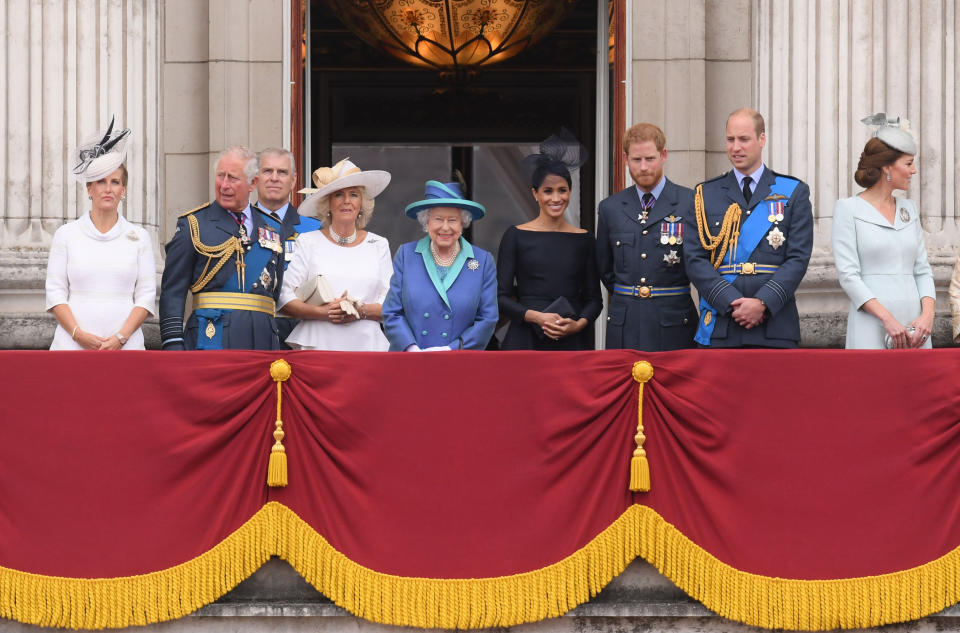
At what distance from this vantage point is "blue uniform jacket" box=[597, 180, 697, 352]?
7230 mm

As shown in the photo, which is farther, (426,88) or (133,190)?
(426,88)

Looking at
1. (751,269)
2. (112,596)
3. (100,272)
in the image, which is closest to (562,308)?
(751,269)

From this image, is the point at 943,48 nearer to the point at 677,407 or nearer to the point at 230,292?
the point at 677,407

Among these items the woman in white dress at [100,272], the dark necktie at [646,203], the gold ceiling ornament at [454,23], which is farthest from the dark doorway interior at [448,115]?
the woman in white dress at [100,272]

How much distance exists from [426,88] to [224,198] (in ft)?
28.3

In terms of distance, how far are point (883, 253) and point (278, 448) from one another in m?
3.08

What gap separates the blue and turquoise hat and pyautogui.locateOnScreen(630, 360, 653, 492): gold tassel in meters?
1.27

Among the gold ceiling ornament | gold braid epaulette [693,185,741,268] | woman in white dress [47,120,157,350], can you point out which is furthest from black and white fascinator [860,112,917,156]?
the gold ceiling ornament

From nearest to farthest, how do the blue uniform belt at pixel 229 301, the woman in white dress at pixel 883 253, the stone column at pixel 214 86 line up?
1. the woman in white dress at pixel 883 253
2. the blue uniform belt at pixel 229 301
3. the stone column at pixel 214 86

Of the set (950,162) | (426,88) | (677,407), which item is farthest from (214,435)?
(426,88)

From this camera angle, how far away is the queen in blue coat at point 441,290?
691cm

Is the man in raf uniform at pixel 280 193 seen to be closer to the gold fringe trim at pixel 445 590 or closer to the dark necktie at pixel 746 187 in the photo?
the gold fringe trim at pixel 445 590

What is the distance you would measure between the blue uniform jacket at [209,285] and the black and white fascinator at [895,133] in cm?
308

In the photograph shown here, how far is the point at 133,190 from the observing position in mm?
9086
